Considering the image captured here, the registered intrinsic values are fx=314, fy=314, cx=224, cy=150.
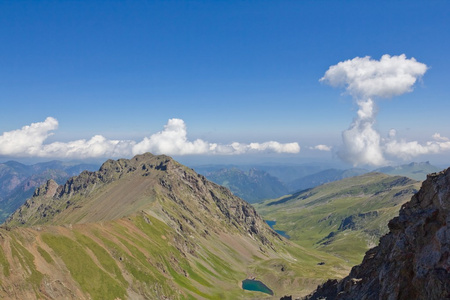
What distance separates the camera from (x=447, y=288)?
4688 cm

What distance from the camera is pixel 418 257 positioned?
58469mm

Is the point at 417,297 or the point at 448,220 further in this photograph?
the point at 448,220

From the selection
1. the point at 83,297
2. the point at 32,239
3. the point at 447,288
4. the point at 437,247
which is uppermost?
the point at 437,247

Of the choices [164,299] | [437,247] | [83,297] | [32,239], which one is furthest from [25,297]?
[437,247]

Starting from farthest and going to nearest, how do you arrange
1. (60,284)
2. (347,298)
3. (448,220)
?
(60,284), (347,298), (448,220)

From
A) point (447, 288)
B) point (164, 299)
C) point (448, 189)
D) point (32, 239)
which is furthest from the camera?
point (164, 299)

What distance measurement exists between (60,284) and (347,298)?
431 ft

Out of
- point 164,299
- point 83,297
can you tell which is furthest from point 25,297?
point 164,299

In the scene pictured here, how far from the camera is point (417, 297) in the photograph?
2106 inches

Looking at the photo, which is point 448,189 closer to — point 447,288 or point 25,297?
point 447,288

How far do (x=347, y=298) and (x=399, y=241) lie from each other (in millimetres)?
22920

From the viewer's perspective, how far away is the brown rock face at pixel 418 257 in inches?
2044

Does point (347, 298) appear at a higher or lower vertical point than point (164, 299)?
higher

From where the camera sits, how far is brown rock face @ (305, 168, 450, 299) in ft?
170
